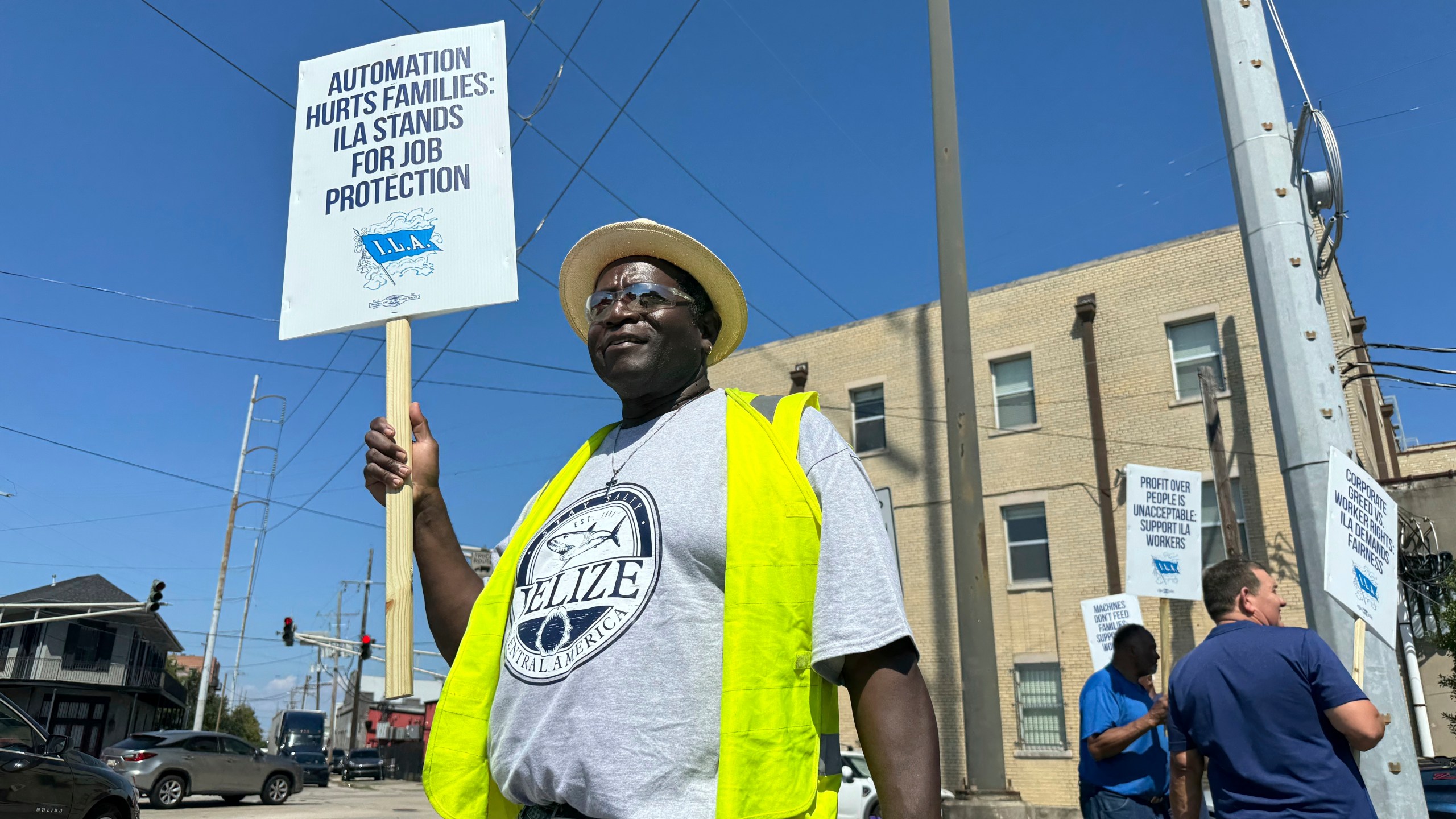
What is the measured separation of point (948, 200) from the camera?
992cm

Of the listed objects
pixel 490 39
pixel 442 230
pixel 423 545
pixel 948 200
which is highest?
pixel 948 200

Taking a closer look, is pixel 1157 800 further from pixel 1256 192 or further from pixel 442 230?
pixel 442 230

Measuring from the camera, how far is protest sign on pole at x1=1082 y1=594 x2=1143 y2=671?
9.35 meters

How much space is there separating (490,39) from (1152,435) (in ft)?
60.1

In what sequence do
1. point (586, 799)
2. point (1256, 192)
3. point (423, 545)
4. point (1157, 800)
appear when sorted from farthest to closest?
point (1157, 800), point (1256, 192), point (423, 545), point (586, 799)

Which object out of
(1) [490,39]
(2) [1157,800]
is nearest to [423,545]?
(1) [490,39]

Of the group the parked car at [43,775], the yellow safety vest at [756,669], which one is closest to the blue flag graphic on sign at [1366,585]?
the yellow safety vest at [756,669]

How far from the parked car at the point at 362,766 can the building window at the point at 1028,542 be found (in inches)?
1149

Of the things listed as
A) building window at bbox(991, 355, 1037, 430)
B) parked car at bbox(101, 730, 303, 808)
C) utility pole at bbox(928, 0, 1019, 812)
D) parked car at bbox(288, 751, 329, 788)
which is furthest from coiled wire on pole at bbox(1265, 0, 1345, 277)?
parked car at bbox(288, 751, 329, 788)

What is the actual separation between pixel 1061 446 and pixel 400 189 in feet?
60.9

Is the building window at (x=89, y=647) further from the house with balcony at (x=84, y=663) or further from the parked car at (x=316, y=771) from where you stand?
the parked car at (x=316, y=771)

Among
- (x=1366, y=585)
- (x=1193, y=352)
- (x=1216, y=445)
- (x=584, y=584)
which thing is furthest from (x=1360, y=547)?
(x=1193, y=352)

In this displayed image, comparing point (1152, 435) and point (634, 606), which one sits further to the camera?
point (1152, 435)

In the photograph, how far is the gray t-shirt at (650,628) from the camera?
1.53 m
